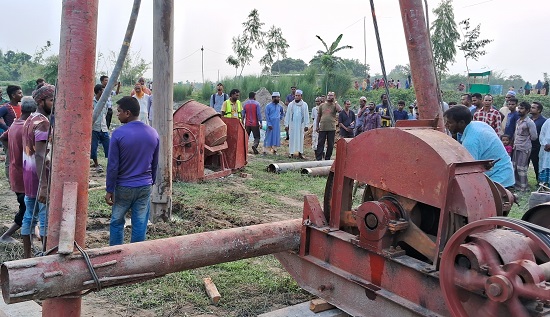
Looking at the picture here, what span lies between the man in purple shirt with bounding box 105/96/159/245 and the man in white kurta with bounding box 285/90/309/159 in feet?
30.3

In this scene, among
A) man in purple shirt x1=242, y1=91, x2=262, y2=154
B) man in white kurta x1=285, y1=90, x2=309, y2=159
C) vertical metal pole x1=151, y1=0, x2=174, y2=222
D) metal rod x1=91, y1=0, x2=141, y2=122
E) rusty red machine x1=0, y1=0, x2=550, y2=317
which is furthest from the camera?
man in purple shirt x1=242, y1=91, x2=262, y2=154

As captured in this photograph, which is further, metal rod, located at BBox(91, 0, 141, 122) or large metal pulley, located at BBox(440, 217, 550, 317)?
metal rod, located at BBox(91, 0, 141, 122)

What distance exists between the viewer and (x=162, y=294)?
14.3 feet

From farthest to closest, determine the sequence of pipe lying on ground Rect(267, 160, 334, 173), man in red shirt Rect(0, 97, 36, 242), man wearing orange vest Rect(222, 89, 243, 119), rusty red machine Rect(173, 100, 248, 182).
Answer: man wearing orange vest Rect(222, 89, 243, 119), pipe lying on ground Rect(267, 160, 334, 173), rusty red machine Rect(173, 100, 248, 182), man in red shirt Rect(0, 97, 36, 242)

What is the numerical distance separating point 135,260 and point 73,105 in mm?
964

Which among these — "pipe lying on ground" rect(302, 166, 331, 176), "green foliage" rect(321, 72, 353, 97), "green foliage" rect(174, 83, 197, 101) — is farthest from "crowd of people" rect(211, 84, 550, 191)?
"green foliage" rect(174, 83, 197, 101)

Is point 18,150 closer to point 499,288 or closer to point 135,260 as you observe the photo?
point 135,260

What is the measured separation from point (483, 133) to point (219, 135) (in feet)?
19.7

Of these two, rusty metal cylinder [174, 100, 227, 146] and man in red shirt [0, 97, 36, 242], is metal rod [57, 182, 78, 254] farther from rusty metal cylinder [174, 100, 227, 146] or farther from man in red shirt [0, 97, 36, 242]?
rusty metal cylinder [174, 100, 227, 146]

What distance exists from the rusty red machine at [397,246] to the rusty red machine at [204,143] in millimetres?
5264

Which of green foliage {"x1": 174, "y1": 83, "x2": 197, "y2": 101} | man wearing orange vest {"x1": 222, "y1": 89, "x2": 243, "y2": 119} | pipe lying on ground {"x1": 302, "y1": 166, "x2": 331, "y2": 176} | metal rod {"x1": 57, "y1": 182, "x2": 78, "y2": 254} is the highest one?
green foliage {"x1": 174, "y1": 83, "x2": 197, "y2": 101}

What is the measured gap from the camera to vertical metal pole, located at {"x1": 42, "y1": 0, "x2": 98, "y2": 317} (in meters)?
2.77

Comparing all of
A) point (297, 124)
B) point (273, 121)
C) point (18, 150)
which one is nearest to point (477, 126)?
point (18, 150)

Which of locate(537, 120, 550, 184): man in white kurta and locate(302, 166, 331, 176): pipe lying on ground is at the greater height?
locate(537, 120, 550, 184): man in white kurta
